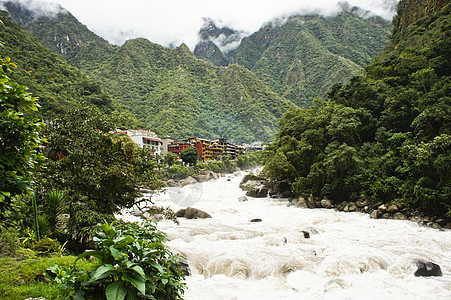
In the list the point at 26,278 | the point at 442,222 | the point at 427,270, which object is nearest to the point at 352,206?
the point at 442,222

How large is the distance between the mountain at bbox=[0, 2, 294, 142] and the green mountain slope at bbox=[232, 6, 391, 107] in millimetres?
18981

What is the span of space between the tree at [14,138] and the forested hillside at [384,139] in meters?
17.2

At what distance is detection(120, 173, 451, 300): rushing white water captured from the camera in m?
6.23

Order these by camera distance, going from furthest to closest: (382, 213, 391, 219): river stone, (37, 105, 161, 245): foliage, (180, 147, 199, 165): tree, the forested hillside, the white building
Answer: (180, 147, 199, 165): tree
the white building
(382, 213, 391, 219): river stone
the forested hillside
(37, 105, 161, 245): foliage

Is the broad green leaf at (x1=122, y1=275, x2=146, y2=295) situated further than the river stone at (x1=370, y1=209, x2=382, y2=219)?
No

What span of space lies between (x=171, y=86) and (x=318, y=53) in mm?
83277

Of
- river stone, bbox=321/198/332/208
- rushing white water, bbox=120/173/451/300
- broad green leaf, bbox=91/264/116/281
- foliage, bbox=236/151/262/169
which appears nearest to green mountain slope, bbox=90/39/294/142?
foliage, bbox=236/151/262/169

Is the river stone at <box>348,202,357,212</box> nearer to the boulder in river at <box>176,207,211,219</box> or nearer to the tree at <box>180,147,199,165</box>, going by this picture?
the boulder in river at <box>176,207,211,219</box>

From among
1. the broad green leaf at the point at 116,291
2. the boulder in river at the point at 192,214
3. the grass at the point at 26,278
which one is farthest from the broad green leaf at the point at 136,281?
the boulder in river at the point at 192,214

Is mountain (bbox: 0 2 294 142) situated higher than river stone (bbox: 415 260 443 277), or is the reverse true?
mountain (bbox: 0 2 294 142)

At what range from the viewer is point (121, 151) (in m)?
8.31

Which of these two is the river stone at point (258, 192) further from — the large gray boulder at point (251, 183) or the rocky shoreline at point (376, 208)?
the large gray boulder at point (251, 183)

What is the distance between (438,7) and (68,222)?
47.7 m

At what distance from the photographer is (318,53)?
431 ft
